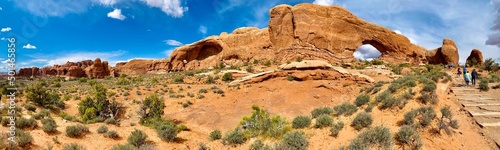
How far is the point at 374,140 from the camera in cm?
771

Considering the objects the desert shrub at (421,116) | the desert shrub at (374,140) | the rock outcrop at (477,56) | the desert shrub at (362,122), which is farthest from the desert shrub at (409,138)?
the rock outcrop at (477,56)

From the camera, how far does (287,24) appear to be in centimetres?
3725

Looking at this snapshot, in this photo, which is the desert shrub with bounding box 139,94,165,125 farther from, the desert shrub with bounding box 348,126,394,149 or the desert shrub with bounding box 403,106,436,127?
the desert shrub with bounding box 403,106,436,127

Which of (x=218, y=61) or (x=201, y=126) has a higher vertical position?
(x=218, y=61)

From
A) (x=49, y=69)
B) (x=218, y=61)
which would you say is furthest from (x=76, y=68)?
(x=218, y=61)

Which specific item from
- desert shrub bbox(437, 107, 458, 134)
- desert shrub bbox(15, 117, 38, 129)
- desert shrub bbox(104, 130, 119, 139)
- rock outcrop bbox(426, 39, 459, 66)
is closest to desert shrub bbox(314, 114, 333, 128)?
desert shrub bbox(437, 107, 458, 134)

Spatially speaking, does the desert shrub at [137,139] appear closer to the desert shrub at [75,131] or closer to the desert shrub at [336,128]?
the desert shrub at [75,131]

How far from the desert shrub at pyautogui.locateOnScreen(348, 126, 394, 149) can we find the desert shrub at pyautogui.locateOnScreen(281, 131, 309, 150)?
4.82ft

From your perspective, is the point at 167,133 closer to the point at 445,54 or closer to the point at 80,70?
the point at 445,54

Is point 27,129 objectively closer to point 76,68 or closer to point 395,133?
point 395,133

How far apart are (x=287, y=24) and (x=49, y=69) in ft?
223

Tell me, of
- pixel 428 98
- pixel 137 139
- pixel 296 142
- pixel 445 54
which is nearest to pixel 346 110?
pixel 428 98

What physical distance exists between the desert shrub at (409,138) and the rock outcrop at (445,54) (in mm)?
35853

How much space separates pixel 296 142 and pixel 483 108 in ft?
23.9
